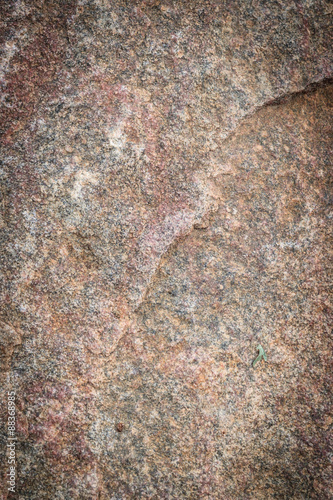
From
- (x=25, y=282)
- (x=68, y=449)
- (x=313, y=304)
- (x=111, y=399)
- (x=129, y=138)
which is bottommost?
(x=68, y=449)

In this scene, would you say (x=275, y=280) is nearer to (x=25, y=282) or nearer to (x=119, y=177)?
(x=119, y=177)

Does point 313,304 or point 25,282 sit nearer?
point 25,282

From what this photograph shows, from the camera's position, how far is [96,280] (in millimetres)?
1368

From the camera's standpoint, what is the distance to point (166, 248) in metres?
1.39

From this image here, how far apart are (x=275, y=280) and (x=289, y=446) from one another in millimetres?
616

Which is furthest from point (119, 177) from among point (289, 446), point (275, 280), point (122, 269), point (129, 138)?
point (289, 446)

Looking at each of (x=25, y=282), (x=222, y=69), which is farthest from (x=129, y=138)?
(x=25, y=282)

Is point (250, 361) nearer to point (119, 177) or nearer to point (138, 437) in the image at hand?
point (138, 437)

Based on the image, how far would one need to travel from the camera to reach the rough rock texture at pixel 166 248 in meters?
1.34

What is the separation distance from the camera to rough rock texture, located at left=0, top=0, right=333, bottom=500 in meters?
1.34

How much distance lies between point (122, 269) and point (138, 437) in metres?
0.61

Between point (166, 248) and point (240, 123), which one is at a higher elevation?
point (240, 123)

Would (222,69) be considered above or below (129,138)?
above

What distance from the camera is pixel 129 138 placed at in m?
1.37
